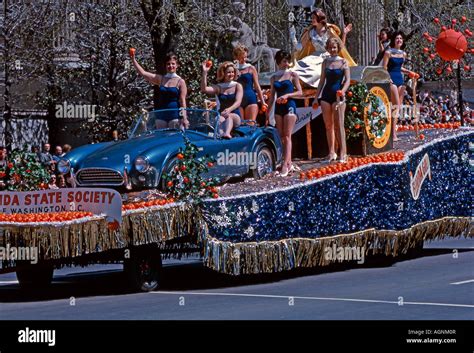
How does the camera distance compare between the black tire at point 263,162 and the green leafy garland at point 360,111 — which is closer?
the black tire at point 263,162

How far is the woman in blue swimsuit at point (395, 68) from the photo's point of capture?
19.0 metres

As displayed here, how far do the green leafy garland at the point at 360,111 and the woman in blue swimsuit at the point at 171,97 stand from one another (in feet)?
8.55

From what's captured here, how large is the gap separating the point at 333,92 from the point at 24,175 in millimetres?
4342

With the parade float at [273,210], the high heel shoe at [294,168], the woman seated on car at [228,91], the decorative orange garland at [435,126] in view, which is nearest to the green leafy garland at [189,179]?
the parade float at [273,210]

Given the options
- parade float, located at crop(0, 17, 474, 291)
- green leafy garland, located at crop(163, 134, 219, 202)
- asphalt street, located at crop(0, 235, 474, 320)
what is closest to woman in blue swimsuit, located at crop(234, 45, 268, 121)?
parade float, located at crop(0, 17, 474, 291)

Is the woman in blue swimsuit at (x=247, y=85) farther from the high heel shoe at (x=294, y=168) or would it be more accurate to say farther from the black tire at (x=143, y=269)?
the black tire at (x=143, y=269)

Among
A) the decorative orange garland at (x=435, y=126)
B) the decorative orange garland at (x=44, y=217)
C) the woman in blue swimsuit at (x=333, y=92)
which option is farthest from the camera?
the decorative orange garland at (x=435, y=126)

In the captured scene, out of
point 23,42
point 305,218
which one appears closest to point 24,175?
point 305,218

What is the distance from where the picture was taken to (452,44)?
18.7 m

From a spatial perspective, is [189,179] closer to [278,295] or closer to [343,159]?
[278,295]

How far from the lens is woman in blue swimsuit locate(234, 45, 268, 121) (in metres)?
17.0

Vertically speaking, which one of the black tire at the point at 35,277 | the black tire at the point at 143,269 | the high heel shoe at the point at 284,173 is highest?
the high heel shoe at the point at 284,173

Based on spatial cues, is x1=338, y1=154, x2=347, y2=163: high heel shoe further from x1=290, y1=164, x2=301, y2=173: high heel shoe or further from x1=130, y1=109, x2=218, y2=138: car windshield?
x1=130, y1=109, x2=218, y2=138: car windshield

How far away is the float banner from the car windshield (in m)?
1.96
